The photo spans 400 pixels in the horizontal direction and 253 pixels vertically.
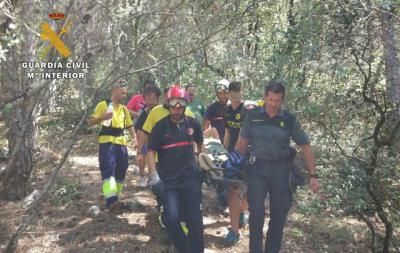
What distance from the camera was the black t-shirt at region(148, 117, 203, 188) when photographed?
4.75 m

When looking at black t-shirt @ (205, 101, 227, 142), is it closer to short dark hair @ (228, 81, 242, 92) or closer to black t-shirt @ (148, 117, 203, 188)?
short dark hair @ (228, 81, 242, 92)

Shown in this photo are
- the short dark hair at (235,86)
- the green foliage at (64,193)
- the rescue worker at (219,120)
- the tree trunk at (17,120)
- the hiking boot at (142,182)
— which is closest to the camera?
the short dark hair at (235,86)

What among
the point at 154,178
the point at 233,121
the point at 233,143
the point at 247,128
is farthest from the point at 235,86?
the point at 154,178

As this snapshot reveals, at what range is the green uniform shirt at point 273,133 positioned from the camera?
15.0 feet

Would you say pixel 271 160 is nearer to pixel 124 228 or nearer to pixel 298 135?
pixel 298 135

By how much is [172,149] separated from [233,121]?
1.54 meters

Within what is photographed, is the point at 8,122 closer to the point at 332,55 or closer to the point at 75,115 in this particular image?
the point at 332,55

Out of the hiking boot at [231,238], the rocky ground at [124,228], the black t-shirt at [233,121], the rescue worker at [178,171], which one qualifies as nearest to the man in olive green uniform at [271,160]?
the rescue worker at [178,171]

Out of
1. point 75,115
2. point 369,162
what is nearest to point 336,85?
point 369,162

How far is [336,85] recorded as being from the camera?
8766 millimetres

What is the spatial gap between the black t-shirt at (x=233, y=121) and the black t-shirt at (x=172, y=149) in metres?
1.32

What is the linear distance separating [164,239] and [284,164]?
1.94 meters

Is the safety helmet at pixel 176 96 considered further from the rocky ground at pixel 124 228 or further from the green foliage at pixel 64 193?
the green foliage at pixel 64 193

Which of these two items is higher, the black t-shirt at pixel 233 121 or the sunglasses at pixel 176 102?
the sunglasses at pixel 176 102
